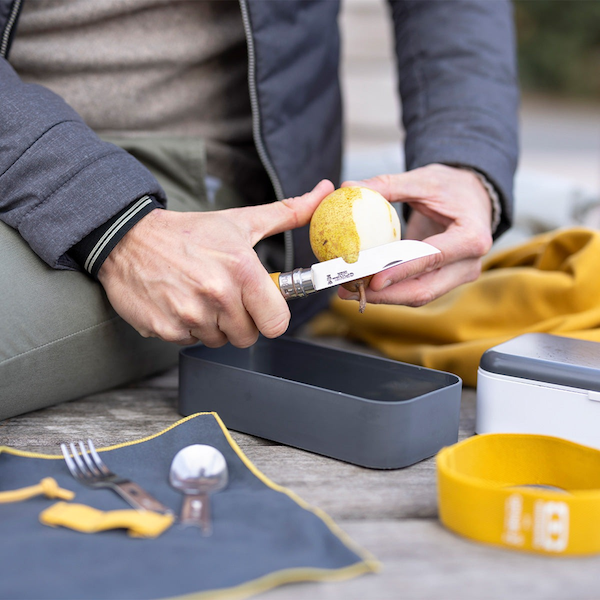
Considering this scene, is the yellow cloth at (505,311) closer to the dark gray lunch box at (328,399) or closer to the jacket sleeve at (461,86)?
the jacket sleeve at (461,86)

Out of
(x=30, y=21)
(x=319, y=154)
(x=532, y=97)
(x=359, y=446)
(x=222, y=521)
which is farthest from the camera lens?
(x=532, y=97)

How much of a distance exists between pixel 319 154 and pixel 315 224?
25.4 inches

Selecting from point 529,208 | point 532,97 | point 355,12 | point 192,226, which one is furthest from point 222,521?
point 532,97

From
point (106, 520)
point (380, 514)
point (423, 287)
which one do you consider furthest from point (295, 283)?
point (106, 520)

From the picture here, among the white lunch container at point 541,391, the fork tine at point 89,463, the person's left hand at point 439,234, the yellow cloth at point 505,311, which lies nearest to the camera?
the fork tine at point 89,463

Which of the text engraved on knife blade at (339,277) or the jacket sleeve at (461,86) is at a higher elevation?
the jacket sleeve at (461,86)

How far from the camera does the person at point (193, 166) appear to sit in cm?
131

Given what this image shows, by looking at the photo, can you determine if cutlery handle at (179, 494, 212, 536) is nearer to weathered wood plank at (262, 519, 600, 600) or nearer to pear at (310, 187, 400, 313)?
weathered wood plank at (262, 519, 600, 600)

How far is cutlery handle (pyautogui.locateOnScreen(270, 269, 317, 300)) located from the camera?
1285 mm

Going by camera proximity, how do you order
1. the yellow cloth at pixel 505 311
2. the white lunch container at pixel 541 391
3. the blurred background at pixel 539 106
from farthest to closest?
the blurred background at pixel 539 106, the yellow cloth at pixel 505 311, the white lunch container at pixel 541 391

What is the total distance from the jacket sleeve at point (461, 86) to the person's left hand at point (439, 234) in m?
0.09

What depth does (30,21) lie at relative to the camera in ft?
5.28

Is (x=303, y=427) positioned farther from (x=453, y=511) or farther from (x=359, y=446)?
(x=453, y=511)

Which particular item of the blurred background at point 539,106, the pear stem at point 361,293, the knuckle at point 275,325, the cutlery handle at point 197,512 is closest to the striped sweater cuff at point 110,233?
the knuckle at point 275,325
